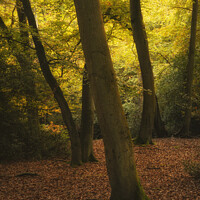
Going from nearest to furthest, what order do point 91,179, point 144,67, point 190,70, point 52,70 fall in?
1. point 91,179
2. point 52,70
3. point 144,67
4. point 190,70

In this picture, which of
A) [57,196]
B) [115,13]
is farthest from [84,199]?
[115,13]

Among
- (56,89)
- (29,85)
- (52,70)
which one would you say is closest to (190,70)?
(52,70)

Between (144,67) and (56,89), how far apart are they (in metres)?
4.31

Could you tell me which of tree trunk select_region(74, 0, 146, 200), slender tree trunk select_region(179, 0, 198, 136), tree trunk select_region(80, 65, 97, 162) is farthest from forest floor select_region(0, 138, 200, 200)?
slender tree trunk select_region(179, 0, 198, 136)

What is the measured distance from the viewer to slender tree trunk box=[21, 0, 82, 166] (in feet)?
26.7

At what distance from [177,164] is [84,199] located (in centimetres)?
363

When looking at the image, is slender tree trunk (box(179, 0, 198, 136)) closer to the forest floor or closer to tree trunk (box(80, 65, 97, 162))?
the forest floor

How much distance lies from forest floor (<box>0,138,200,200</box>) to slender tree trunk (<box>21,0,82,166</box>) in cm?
65

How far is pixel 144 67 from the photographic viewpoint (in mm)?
10445

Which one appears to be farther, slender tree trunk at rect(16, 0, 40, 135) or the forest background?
slender tree trunk at rect(16, 0, 40, 135)

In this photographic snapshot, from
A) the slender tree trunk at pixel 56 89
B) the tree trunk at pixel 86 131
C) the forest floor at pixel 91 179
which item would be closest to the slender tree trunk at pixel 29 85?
the slender tree trunk at pixel 56 89

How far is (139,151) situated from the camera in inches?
382

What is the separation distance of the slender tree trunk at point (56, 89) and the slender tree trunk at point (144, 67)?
357 centimetres

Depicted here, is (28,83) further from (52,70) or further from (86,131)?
(86,131)
